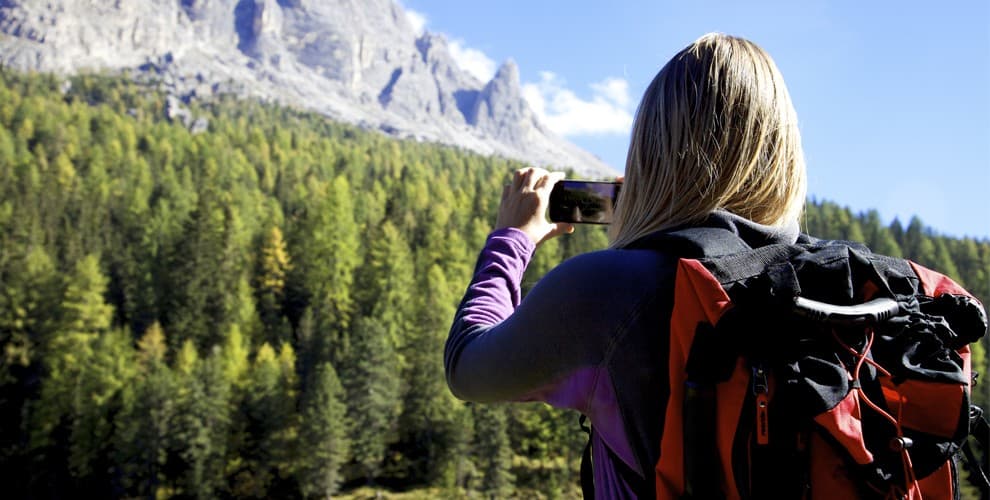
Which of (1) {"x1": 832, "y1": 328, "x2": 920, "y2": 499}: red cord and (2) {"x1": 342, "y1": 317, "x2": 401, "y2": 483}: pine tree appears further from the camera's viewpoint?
(2) {"x1": 342, "y1": 317, "x2": 401, "y2": 483}: pine tree

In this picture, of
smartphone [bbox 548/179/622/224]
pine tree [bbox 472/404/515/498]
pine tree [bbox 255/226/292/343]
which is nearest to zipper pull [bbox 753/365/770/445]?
smartphone [bbox 548/179/622/224]

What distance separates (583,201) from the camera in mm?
2307

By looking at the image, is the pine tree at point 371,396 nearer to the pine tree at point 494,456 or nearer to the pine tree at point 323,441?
the pine tree at point 323,441

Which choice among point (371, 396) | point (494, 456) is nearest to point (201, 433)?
point (371, 396)

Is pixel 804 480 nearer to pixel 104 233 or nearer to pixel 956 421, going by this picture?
pixel 956 421

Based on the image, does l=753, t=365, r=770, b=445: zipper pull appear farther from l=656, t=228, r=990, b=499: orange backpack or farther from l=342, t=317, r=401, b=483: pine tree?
l=342, t=317, r=401, b=483: pine tree

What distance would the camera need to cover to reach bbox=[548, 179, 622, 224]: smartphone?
2.28 m

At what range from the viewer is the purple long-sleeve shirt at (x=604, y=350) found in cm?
153

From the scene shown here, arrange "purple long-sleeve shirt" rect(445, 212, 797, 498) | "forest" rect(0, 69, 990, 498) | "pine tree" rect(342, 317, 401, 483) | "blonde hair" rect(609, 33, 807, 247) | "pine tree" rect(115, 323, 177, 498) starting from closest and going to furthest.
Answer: "purple long-sleeve shirt" rect(445, 212, 797, 498), "blonde hair" rect(609, 33, 807, 247), "pine tree" rect(115, 323, 177, 498), "forest" rect(0, 69, 990, 498), "pine tree" rect(342, 317, 401, 483)

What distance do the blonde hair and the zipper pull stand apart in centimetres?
47

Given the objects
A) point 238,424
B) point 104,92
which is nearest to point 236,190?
point 238,424

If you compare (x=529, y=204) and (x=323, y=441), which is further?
(x=323, y=441)

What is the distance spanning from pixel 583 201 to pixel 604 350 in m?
0.84

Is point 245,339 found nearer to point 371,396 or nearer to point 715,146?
point 371,396
